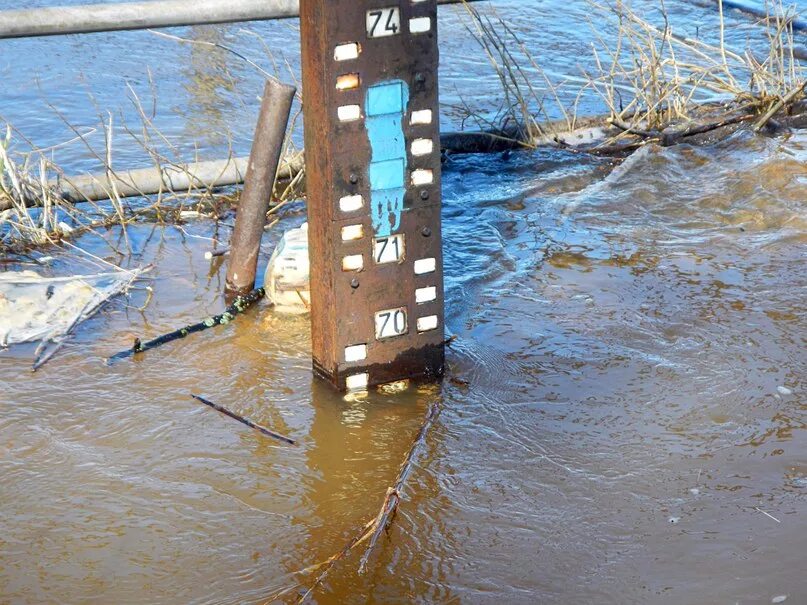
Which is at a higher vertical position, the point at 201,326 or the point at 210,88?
the point at 210,88

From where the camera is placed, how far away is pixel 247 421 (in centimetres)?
367

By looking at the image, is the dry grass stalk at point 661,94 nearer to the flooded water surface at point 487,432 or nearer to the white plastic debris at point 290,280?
the flooded water surface at point 487,432

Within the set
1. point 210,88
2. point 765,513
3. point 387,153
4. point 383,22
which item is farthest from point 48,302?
point 210,88

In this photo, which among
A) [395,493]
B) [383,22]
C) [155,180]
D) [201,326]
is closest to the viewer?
[395,493]

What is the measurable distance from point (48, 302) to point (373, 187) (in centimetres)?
174

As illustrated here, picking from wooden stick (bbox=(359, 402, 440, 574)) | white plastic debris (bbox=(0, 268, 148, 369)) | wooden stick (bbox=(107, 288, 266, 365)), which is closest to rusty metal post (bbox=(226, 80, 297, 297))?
wooden stick (bbox=(107, 288, 266, 365))

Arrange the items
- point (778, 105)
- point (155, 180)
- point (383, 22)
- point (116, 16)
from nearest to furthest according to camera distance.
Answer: point (383, 22) → point (116, 16) → point (155, 180) → point (778, 105)

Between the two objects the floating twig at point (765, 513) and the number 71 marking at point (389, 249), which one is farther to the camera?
the number 71 marking at point (389, 249)

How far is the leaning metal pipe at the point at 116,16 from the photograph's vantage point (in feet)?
15.7

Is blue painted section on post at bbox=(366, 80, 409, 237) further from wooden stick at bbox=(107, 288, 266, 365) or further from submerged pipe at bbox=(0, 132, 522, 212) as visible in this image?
submerged pipe at bbox=(0, 132, 522, 212)

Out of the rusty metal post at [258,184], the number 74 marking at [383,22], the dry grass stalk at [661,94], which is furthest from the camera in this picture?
the dry grass stalk at [661,94]

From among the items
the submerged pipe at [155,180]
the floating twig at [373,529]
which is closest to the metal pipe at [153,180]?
the submerged pipe at [155,180]

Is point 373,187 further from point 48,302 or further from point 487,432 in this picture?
point 48,302

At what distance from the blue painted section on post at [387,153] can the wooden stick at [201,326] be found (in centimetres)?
108
